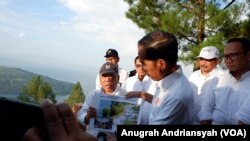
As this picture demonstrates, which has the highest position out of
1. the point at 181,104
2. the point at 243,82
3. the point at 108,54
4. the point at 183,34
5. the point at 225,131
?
the point at 183,34

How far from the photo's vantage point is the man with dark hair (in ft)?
6.89

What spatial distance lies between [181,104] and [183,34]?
35.1ft

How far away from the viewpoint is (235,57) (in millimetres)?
3195

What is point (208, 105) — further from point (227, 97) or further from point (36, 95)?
point (36, 95)

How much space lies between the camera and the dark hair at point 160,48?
6.89 feet

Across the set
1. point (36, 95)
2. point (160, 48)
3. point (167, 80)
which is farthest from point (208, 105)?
point (36, 95)

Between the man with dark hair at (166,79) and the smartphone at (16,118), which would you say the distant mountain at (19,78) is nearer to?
the man with dark hair at (166,79)

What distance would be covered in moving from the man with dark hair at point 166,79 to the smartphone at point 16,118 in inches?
53.1

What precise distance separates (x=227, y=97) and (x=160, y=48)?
1.38 m

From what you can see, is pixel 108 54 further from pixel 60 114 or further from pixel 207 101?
pixel 60 114

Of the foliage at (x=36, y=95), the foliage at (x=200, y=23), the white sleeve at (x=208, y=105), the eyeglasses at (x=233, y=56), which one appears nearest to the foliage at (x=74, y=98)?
the foliage at (x=36, y=95)

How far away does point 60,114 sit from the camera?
729mm

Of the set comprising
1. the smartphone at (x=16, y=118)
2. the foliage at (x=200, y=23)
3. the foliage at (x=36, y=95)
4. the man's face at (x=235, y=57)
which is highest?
the foliage at (x=200, y=23)

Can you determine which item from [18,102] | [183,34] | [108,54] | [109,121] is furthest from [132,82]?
[183,34]
